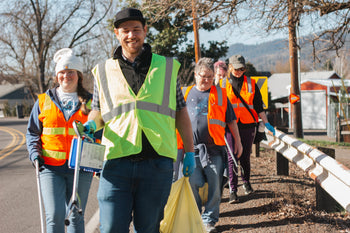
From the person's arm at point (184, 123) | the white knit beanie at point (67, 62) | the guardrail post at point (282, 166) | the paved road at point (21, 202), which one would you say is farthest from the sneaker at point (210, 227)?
the guardrail post at point (282, 166)

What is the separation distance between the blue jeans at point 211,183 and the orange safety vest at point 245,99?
157 centimetres

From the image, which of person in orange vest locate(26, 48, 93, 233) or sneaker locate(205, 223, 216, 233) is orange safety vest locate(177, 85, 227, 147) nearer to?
sneaker locate(205, 223, 216, 233)

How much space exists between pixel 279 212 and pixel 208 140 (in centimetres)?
140

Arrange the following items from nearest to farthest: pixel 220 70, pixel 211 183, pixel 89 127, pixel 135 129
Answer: pixel 135 129
pixel 89 127
pixel 211 183
pixel 220 70

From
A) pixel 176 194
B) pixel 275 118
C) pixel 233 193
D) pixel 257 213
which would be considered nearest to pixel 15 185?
pixel 233 193

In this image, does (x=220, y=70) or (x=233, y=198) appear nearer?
(x=233, y=198)

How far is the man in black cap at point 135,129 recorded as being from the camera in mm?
2646

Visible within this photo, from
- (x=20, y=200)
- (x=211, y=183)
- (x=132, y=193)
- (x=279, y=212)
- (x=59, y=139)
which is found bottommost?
(x=20, y=200)

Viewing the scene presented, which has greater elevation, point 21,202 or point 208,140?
point 208,140

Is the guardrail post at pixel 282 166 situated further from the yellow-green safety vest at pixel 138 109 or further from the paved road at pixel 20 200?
the yellow-green safety vest at pixel 138 109

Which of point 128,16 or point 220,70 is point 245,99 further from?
point 128,16

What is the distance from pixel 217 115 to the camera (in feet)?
15.5

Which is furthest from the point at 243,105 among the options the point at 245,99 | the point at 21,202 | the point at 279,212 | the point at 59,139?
the point at 21,202

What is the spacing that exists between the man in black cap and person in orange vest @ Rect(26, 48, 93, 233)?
0.96 metres
